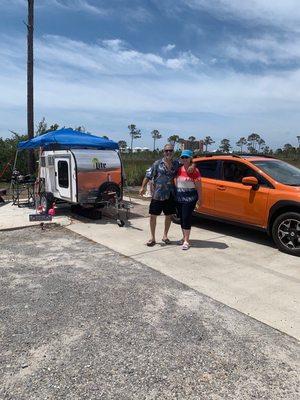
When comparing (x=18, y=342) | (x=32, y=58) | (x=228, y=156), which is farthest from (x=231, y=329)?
(x=32, y=58)

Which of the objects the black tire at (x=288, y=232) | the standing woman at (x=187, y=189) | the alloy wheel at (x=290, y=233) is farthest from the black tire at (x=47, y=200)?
the alloy wheel at (x=290, y=233)

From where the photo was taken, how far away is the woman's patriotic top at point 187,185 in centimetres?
645

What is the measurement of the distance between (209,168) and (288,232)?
88.5 inches

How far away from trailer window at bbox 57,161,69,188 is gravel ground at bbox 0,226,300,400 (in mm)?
3910

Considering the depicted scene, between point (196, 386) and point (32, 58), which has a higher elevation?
point (32, 58)

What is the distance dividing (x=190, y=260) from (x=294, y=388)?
3108 millimetres

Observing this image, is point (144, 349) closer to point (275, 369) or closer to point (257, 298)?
point (275, 369)

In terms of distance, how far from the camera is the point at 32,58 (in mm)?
12648

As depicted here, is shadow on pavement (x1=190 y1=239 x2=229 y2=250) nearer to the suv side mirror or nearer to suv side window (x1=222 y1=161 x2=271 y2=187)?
the suv side mirror

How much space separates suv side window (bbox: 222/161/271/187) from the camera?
6880 mm

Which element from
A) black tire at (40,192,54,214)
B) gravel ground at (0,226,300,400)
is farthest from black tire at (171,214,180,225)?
gravel ground at (0,226,300,400)

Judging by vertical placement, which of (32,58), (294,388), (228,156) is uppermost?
(32,58)

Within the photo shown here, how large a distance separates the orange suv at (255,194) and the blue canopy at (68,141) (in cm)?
275

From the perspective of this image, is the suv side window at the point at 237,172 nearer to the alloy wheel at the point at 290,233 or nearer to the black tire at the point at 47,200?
the alloy wheel at the point at 290,233
